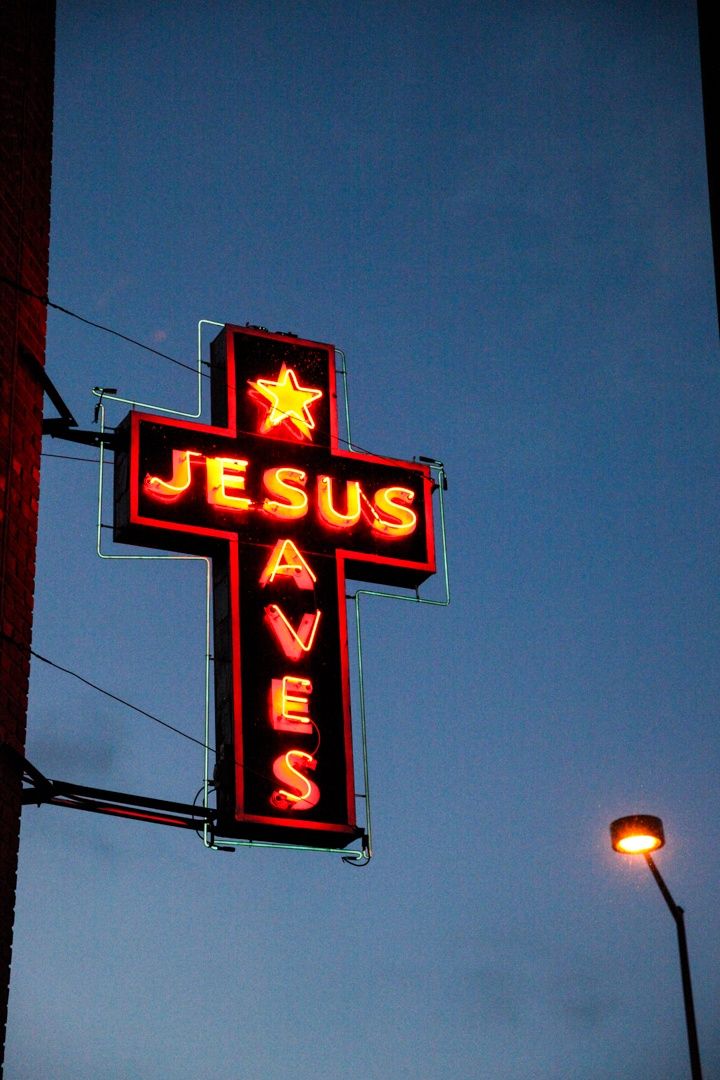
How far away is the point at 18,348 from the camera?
1183cm

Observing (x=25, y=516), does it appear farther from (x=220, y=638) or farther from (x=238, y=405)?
(x=238, y=405)

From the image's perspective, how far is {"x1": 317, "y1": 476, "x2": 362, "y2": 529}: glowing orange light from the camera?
15.7m

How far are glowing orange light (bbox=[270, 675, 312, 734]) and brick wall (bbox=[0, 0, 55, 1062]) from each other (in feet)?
11.0

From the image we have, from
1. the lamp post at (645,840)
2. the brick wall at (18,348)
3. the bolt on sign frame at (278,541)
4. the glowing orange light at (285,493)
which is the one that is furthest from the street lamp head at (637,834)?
the brick wall at (18,348)

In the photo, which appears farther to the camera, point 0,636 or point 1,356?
point 1,356

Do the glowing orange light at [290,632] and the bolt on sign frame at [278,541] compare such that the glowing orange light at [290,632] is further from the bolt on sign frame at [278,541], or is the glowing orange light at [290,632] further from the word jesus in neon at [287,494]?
the word jesus in neon at [287,494]

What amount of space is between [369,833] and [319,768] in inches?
30.2

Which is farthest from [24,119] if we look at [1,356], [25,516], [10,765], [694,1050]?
[694,1050]

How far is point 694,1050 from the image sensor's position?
44.4 ft

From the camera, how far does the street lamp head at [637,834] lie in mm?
14039

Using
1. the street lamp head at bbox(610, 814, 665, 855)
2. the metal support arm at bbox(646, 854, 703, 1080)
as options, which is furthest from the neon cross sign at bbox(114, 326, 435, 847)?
the metal support arm at bbox(646, 854, 703, 1080)

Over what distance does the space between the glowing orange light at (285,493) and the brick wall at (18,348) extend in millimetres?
3591

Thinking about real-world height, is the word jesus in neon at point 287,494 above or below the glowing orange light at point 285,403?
below

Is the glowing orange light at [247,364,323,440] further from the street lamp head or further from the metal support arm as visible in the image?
the metal support arm
